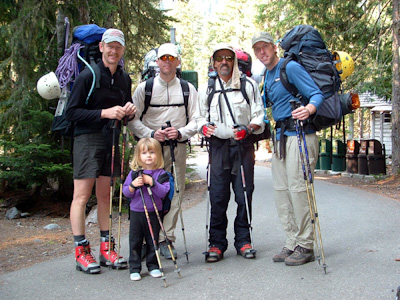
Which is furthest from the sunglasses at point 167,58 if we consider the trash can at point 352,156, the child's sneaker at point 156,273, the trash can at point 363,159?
the trash can at point 352,156

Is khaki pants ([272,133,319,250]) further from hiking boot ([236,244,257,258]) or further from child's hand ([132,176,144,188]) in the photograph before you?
child's hand ([132,176,144,188])

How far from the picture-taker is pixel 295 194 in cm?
489

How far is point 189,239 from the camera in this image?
653 cm

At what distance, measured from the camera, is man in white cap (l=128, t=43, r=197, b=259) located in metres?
5.33

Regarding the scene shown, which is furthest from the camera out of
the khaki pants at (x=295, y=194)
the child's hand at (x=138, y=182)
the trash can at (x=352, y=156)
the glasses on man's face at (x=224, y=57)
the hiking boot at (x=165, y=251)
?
the trash can at (x=352, y=156)

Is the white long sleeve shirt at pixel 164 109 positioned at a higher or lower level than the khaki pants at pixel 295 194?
higher

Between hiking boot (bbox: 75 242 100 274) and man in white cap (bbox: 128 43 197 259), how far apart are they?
0.86m

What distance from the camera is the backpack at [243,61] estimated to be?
18.3 ft

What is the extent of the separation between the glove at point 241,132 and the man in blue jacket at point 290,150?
0.36 metres

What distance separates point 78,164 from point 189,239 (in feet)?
7.49

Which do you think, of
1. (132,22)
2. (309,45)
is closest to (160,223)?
(309,45)

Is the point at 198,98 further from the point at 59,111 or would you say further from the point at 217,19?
the point at 217,19

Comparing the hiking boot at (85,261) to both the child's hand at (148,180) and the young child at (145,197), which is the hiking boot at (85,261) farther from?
the child's hand at (148,180)

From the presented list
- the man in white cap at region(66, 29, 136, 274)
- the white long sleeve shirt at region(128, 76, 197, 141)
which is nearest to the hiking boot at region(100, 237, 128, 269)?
the man in white cap at region(66, 29, 136, 274)
